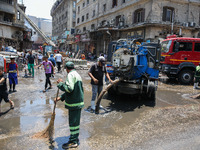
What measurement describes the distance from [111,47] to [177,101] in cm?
380

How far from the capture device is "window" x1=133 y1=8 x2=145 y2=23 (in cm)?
2126

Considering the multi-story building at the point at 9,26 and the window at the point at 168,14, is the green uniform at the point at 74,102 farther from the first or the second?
the multi-story building at the point at 9,26

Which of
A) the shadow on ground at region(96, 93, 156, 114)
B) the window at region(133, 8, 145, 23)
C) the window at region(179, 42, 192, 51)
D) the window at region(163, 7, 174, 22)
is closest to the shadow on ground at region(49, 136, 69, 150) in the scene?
the shadow on ground at region(96, 93, 156, 114)

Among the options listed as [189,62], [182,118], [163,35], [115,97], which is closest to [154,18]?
[163,35]

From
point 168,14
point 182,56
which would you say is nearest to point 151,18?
point 168,14

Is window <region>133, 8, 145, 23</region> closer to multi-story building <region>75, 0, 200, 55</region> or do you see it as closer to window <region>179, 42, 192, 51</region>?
multi-story building <region>75, 0, 200, 55</region>

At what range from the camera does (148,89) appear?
22.2 ft

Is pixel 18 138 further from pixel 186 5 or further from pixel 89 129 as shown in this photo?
pixel 186 5

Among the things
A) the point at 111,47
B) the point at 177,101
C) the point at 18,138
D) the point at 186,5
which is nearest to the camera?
the point at 18,138

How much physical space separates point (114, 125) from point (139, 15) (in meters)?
20.6

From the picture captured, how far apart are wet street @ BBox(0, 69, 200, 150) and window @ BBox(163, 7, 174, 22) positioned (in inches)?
633

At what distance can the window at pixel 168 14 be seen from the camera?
66.7 ft

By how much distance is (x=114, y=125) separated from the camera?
15.2 ft

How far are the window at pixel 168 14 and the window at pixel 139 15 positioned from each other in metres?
2.49
